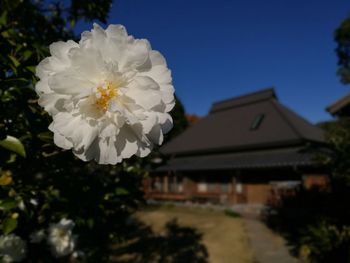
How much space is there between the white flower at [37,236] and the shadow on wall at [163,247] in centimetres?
565

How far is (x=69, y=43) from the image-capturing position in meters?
1.21

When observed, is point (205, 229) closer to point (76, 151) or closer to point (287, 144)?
point (287, 144)

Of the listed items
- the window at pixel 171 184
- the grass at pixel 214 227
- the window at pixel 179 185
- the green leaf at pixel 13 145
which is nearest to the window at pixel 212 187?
the grass at pixel 214 227

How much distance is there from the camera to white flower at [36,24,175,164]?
116 cm

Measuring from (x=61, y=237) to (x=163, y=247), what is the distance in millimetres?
9380

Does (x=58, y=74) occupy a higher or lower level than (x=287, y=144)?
lower

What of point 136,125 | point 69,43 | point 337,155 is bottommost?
point 136,125

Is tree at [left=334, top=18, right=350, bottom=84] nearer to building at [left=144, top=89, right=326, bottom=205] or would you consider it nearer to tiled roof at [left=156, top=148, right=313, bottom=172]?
building at [left=144, top=89, right=326, bottom=205]

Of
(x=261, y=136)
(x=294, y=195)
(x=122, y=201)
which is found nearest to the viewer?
(x=122, y=201)

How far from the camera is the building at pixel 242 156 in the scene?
2021 centimetres

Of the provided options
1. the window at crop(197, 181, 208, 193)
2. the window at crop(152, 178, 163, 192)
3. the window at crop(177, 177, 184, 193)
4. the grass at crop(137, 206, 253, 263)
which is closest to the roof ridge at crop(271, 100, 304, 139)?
the grass at crop(137, 206, 253, 263)

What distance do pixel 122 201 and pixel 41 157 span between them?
61.6 inches

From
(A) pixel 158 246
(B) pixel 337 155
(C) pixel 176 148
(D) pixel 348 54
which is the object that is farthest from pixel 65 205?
(D) pixel 348 54

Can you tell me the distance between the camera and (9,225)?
212 cm
